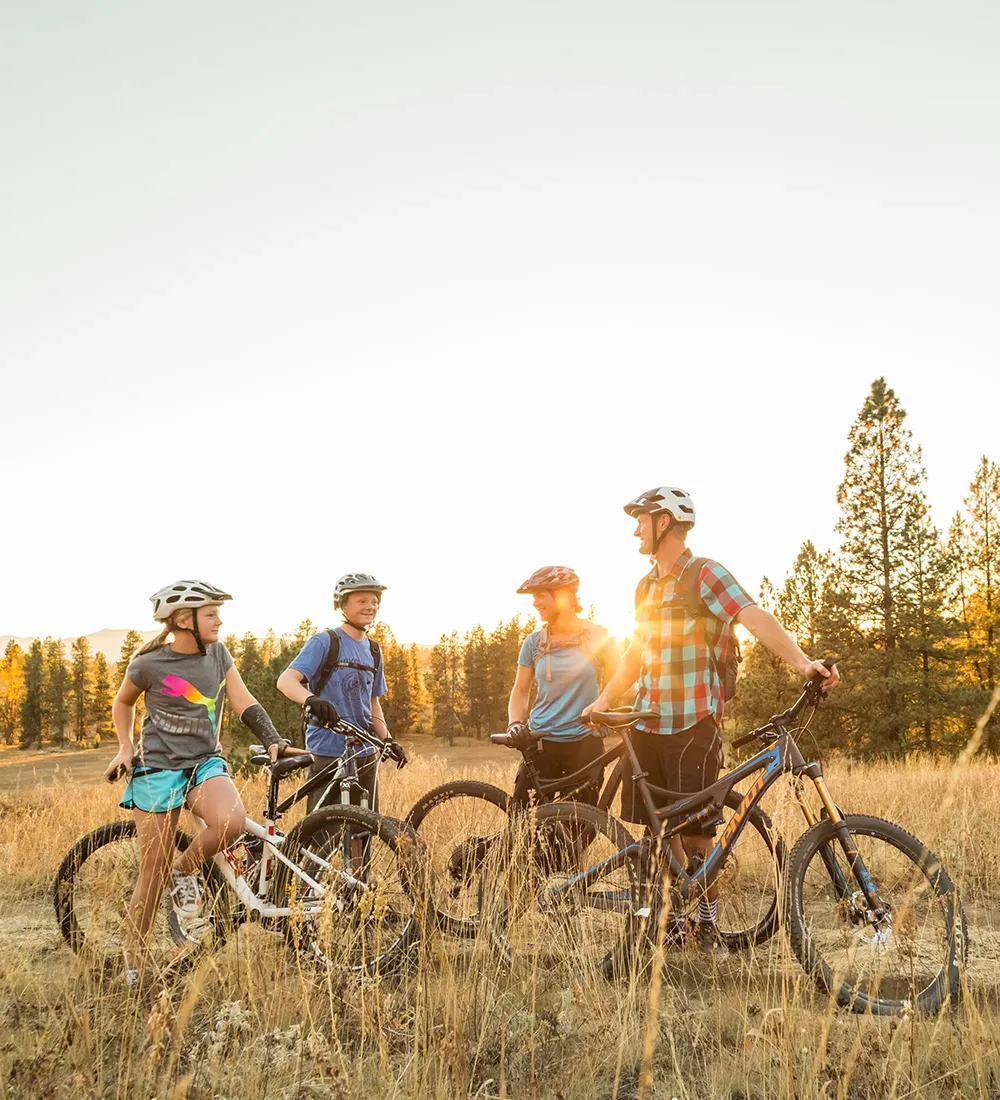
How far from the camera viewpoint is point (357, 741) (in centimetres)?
516

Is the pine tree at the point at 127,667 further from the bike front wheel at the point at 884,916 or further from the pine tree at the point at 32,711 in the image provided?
the pine tree at the point at 32,711

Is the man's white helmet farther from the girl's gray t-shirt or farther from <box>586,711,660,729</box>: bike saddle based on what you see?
the girl's gray t-shirt

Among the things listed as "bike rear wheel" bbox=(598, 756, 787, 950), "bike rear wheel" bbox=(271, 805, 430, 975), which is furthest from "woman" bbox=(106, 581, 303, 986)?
"bike rear wheel" bbox=(598, 756, 787, 950)

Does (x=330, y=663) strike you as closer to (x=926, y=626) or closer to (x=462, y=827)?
(x=462, y=827)

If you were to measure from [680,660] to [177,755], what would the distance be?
8.64 ft

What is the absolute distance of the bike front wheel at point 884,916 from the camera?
137 inches

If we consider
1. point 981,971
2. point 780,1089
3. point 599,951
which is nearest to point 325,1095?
point 780,1089

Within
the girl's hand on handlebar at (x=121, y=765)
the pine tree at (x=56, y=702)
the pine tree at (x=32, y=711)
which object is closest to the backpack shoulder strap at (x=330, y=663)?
the girl's hand on handlebar at (x=121, y=765)

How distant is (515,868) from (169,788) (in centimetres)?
179

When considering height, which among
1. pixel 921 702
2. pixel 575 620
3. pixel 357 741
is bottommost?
pixel 921 702

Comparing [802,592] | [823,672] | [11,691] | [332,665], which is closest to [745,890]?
[823,672]

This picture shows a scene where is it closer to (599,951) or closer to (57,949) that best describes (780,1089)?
(599,951)

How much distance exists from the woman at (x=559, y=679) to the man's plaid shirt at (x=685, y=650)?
0.77 metres

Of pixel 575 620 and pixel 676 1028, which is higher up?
pixel 575 620
